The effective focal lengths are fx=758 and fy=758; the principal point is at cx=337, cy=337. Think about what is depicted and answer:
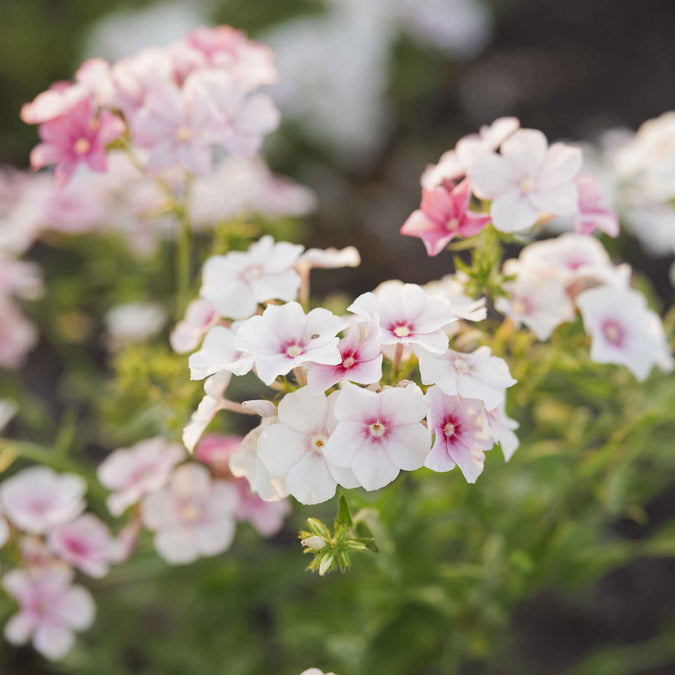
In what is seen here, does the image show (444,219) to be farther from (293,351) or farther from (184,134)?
(184,134)

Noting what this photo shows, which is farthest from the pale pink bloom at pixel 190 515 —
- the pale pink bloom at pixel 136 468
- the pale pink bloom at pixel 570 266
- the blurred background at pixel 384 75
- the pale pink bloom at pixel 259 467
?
the blurred background at pixel 384 75

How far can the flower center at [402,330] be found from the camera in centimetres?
92

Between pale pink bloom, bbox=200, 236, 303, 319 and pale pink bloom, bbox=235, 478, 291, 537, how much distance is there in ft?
1.28

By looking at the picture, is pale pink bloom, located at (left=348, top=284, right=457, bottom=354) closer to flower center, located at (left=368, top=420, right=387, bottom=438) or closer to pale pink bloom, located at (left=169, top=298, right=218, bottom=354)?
flower center, located at (left=368, top=420, right=387, bottom=438)

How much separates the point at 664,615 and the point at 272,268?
172cm

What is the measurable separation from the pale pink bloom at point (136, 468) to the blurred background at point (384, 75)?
1.62 m

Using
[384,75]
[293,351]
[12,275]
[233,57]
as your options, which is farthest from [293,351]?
[384,75]

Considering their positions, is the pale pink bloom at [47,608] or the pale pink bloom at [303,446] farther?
the pale pink bloom at [47,608]

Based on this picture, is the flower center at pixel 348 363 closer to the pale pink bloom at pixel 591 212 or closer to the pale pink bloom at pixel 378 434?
the pale pink bloom at pixel 378 434

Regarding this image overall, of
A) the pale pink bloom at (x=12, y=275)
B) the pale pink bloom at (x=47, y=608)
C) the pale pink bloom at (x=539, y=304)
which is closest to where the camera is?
the pale pink bloom at (x=539, y=304)

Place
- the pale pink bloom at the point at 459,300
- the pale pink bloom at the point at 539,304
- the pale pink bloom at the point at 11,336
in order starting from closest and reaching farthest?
the pale pink bloom at the point at 459,300
the pale pink bloom at the point at 539,304
the pale pink bloom at the point at 11,336

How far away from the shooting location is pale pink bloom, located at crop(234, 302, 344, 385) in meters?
0.87

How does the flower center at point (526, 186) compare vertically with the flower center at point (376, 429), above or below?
above

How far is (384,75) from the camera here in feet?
11.5
